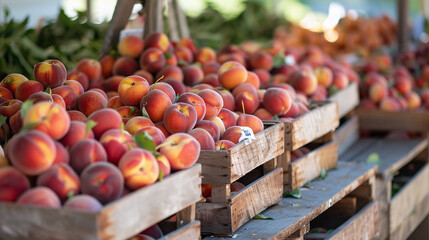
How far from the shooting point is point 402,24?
5223mm

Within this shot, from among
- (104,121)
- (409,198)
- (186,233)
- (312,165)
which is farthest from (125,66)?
(409,198)

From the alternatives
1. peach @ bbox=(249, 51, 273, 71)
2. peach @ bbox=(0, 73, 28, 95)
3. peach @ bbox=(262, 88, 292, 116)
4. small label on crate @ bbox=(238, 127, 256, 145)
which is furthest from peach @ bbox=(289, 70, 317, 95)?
peach @ bbox=(0, 73, 28, 95)

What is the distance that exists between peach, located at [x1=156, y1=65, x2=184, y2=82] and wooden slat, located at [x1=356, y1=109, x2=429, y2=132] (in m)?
1.65

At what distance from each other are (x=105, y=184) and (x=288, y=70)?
6.94ft

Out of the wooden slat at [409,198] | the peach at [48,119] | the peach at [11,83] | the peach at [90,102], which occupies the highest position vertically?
the peach at [11,83]

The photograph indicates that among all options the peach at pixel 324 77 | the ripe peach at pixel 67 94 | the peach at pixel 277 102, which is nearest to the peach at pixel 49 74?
the ripe peach at pixel 67 94

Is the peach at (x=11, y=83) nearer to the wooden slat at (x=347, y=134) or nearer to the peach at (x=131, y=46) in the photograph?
the peach at (x=131, y=46)

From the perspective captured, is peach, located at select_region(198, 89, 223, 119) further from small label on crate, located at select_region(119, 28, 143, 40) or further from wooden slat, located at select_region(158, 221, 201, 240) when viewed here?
small label on crate, located at select_region(119, 28, 143, 40)

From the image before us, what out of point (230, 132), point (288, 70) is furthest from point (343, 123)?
point (230, 132)

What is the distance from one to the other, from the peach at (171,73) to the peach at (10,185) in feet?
4.72

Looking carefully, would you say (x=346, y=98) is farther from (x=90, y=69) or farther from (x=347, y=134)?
(x=90, y=69)

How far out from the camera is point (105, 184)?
1.44m

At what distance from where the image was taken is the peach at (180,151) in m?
1.68

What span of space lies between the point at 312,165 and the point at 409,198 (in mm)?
1090
